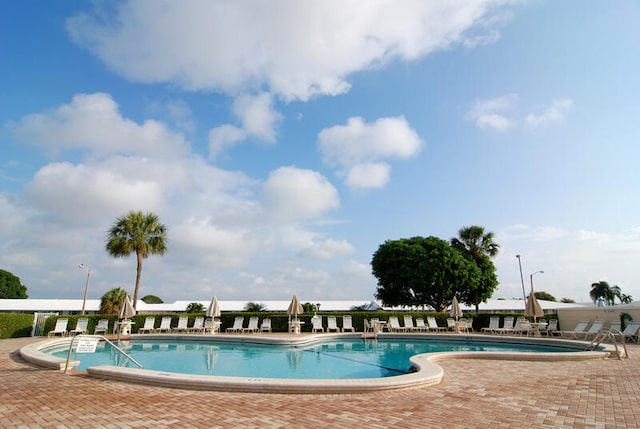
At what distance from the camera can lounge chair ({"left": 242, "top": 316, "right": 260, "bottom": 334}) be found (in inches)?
857

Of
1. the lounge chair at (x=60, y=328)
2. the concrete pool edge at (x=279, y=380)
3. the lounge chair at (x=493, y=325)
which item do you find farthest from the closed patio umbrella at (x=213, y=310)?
the lounge chair at (x=493, y=325)

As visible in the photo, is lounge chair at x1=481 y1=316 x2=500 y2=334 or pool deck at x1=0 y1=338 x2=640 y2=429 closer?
pool deck at x1=0 y1=338 x2=640 y2=429

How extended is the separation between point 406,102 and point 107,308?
27.4m

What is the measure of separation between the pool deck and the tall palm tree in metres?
32.5

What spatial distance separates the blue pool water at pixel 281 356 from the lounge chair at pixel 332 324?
3.03m

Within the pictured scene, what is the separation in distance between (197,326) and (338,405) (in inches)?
690

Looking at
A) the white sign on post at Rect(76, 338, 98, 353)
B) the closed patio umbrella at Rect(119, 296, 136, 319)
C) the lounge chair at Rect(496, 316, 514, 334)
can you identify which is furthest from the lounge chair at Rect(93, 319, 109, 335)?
the lounge chair at Rect(496, 316, 514, 334)

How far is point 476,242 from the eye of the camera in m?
39.6

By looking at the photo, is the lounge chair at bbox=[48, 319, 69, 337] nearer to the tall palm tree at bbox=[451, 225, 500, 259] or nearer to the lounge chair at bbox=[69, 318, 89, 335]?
the lounge chair at bbox=[69, 318, 89, 335]

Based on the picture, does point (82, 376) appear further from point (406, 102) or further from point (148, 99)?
point (406, 102)

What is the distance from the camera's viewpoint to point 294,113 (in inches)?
638

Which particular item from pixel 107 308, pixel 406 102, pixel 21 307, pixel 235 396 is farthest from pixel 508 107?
pixel 21 307

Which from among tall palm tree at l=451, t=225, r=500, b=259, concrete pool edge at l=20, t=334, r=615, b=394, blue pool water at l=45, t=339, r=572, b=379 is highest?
tall palm tree at l=451, t=225, r=500, b=259

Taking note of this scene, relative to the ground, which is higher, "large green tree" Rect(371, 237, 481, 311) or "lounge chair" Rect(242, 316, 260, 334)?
"large green tree" Rect(371, 237, 481, 311)
